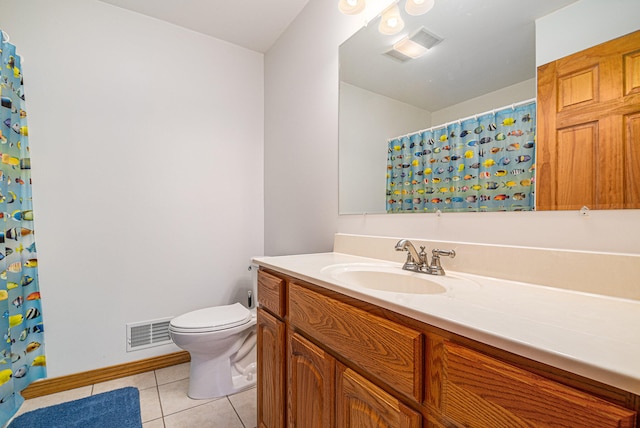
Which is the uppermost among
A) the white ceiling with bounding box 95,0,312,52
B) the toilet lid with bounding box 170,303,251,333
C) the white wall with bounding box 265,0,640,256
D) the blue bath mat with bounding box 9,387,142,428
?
the white ceiling with bounding box 95,0,312,52

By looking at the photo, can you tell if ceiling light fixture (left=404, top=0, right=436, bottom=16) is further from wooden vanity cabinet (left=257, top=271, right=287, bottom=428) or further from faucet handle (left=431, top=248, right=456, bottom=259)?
wooden vanity cabinet (left=257, top=271, right=287, bottom=428)

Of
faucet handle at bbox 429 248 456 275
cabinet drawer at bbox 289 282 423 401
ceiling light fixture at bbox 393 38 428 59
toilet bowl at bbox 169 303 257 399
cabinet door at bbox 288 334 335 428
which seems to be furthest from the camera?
toilet bowl at bbox 169 303 257 399

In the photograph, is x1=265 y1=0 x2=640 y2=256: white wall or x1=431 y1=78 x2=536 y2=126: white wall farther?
x1=431 y1=78 x2=536 y2=126: white wall

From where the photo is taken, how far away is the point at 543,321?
1.67ft

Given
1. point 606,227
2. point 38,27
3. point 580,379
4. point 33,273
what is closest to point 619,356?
point 580,379

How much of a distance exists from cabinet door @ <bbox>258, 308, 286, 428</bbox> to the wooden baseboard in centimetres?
105

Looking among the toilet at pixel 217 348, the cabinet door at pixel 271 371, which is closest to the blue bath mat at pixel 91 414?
the toilet at pixel 217 348

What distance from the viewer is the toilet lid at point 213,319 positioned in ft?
5.06

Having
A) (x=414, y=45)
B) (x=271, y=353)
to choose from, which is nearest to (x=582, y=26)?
(x=414, y=45)

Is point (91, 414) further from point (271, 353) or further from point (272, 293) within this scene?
point (272, 293)

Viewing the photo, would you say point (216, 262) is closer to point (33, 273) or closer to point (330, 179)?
point (33, 273)

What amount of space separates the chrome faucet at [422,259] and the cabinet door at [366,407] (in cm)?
44

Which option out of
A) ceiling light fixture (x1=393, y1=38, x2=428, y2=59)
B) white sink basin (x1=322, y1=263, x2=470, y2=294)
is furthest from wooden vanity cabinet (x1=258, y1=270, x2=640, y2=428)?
ceiling light fixture (x1=393, y1=38, x2=428, y2=59)

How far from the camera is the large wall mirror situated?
3.01 ft
